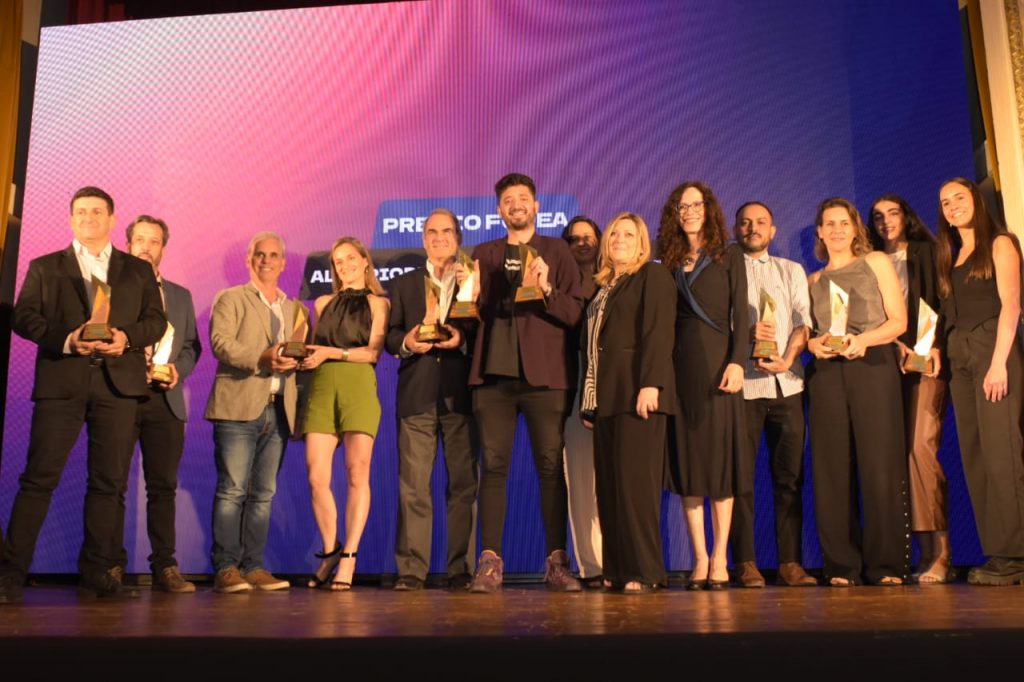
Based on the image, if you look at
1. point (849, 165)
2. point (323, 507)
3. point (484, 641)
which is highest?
point (849, 165)

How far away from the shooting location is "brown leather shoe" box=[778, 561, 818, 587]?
14.0ft

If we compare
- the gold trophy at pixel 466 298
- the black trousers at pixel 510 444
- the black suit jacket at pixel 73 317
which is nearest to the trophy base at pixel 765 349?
the black trousers at pixel 510 444

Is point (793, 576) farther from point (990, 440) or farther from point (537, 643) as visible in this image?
point (537, 643)

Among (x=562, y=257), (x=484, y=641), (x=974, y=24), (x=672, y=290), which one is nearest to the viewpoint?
(x=484, y=641)

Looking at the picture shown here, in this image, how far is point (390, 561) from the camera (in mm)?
5324

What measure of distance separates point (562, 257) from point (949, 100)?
2.45 meters

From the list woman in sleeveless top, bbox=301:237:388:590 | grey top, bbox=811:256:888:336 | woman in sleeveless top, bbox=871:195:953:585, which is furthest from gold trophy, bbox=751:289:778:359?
woman in sleeveless top, bbox=301:237:388:590

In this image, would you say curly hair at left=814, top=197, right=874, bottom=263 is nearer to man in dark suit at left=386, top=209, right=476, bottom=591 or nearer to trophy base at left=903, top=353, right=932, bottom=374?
trophy base at left=903, top=353, right=932, bottom=374

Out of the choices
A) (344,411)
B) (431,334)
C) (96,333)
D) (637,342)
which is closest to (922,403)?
(637,342)

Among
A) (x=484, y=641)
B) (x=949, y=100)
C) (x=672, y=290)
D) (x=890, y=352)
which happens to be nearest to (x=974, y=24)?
(x=949, y=100)

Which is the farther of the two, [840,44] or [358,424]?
[840,44]

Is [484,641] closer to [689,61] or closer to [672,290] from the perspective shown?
[672,290]

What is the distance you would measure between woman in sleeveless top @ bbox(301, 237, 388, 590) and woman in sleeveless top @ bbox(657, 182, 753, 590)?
1.27m

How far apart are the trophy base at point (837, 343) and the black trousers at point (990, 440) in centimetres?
55
